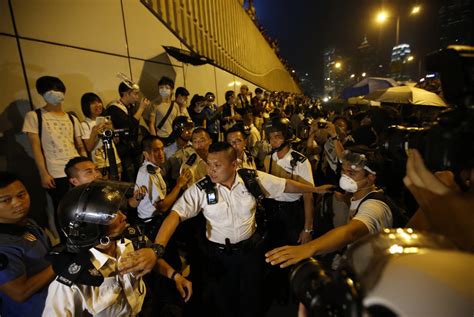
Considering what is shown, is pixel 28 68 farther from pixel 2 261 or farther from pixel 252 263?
pixel 252 263

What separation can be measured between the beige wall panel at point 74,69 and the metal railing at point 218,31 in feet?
7.77

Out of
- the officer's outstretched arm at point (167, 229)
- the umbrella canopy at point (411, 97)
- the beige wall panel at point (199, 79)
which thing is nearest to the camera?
the officer's outstretched arm at point (167, 229)

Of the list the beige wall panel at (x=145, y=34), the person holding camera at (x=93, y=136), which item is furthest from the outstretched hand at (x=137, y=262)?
the beige wall panel at (x=145, y=34)

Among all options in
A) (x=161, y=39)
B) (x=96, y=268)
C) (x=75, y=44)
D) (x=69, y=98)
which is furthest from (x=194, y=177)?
(x=161, y=39)

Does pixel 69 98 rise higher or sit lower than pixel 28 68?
lower

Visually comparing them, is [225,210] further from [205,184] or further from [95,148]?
[95,148]

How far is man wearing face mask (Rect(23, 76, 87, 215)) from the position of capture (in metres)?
2.95

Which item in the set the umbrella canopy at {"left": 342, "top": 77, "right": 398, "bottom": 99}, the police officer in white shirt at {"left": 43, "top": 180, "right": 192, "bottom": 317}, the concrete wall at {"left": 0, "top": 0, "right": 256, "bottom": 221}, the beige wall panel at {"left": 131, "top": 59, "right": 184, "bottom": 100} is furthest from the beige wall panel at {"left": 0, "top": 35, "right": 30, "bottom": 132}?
the umbrella canopy at {"left": 342, "top": 77, "right": 398, "bottom": 99}

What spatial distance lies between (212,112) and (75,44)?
298 cm

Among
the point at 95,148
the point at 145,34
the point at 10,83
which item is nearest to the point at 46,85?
the point at 10,83

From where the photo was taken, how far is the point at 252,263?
256 cm

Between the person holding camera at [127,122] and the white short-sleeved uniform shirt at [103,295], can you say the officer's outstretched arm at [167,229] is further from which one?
the person holding camera at [127,122]

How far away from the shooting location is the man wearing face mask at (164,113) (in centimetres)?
496

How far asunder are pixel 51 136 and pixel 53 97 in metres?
0.50
